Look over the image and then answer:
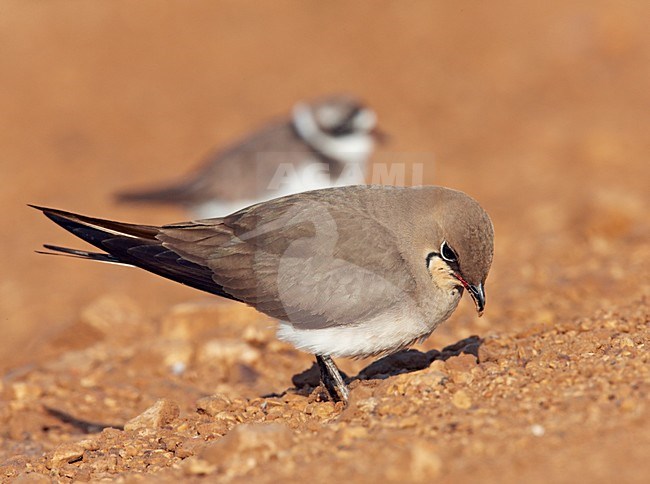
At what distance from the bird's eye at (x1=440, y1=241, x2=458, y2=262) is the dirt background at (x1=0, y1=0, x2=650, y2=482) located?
58cm

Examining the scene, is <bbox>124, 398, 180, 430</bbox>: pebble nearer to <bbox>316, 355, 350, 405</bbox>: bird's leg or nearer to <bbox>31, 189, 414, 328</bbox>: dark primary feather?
<bbox>31, 189, 414, 328</bbox>: dark primary feather

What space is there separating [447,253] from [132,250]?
1928mm

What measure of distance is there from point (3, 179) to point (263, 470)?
11.3 meters

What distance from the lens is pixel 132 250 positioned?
595cm

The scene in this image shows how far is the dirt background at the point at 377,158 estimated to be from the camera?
4.58 m

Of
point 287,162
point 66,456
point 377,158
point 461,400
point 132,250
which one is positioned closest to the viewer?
point 461,400

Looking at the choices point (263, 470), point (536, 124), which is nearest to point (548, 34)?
point (536, 124)

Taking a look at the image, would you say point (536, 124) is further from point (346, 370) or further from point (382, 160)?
point (346, 370)

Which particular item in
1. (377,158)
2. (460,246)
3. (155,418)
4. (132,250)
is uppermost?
(377,158)

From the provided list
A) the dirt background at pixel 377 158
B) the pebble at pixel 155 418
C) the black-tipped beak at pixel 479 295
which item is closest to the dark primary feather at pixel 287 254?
the black-tipped beak at pixel 479 295

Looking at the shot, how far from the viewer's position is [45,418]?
273 inches

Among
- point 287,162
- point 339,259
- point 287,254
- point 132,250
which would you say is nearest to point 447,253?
point 339,259

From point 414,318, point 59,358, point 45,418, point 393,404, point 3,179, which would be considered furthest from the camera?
point 3,179

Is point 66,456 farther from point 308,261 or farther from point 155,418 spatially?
point 308,261
